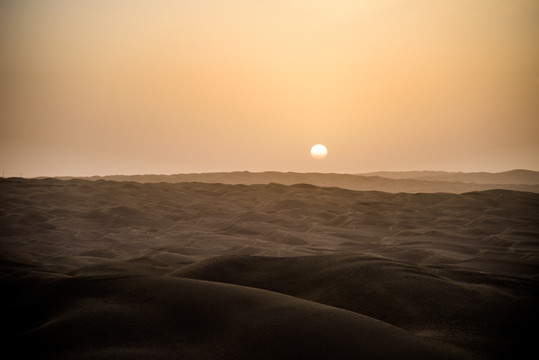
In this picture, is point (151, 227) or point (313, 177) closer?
point (151, 227)

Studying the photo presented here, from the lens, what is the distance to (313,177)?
2950cm

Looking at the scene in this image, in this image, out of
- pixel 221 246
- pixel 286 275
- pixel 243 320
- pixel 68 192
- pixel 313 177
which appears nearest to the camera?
pixel 243 320

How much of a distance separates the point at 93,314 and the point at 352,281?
3.31ft

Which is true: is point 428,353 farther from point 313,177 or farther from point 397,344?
point 313,177

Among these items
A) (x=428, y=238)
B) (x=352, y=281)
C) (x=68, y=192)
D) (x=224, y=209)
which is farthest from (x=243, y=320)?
(x=68, y=192)

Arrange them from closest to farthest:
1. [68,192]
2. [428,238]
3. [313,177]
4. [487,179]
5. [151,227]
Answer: [428,238]
[151,227]
[68,192]
[313,177]
[487,179]

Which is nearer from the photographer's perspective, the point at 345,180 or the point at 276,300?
the point at 276,300

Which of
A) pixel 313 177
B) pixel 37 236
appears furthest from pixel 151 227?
pixel 313 177

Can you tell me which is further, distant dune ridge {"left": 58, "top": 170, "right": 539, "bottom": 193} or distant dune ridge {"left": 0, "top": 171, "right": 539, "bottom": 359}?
distant dune ridge {"left": 58, "top": 170, "right": 539, "bottom": 193}

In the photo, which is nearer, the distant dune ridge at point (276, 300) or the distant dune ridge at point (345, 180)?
the distant dune ridge at point (276, 300)

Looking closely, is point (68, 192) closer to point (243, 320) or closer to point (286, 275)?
point (286, 275)

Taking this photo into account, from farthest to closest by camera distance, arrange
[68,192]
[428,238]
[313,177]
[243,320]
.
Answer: [313,177] → [68,192] → [428,238] → [243,320]

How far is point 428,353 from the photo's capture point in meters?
1.02

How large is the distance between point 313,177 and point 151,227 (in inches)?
960
